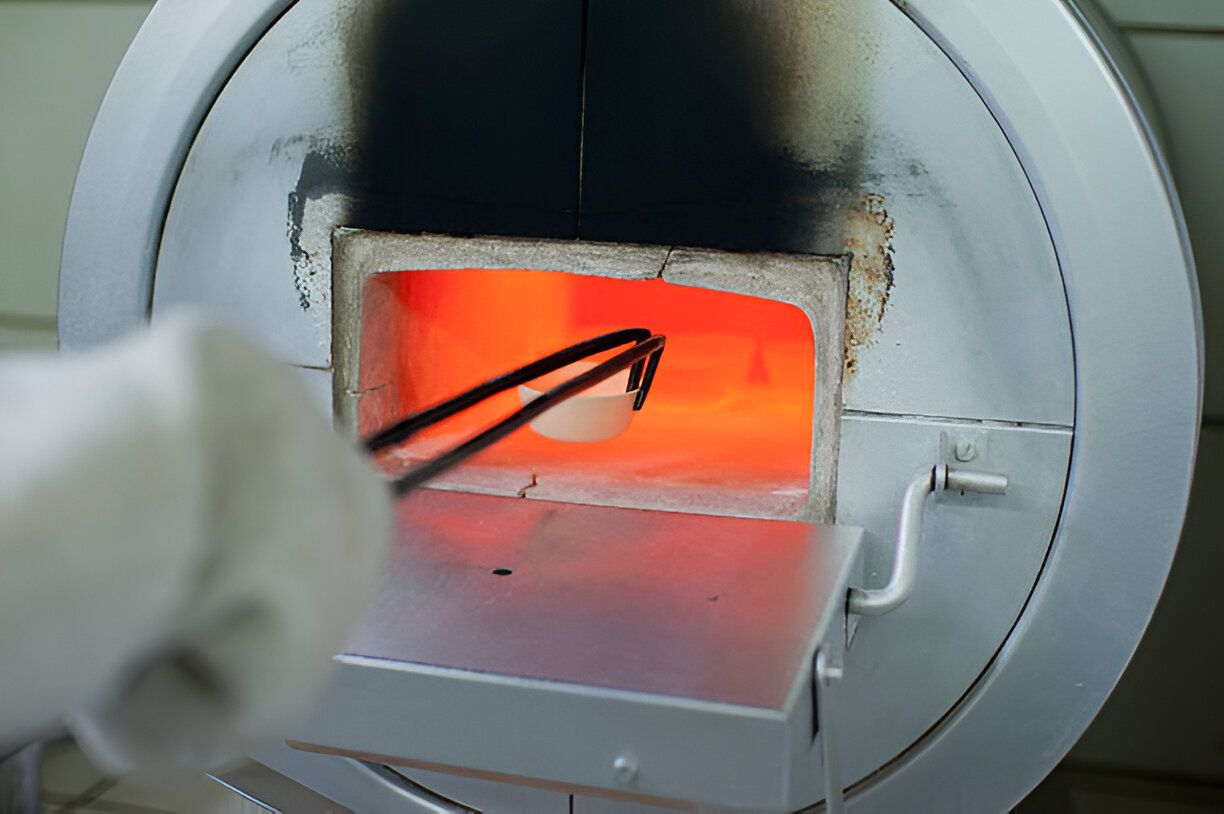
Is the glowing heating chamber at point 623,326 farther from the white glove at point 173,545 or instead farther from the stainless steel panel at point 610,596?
the white glove at point 173,545

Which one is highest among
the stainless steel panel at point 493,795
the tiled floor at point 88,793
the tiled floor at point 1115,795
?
the stainless steel panel at point 493,795

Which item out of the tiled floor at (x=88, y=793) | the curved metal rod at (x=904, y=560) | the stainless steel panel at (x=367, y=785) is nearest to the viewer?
the curved metal rod at (x=904, y=560)

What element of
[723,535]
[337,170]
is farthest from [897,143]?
[337,170]

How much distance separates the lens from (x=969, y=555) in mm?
1220

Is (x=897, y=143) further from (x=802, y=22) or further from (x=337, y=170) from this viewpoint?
(x=337, y=170)

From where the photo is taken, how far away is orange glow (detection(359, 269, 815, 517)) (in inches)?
54.9

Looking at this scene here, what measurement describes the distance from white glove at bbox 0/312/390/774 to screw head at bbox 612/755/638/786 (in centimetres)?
44

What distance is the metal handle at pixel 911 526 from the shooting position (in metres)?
1.14

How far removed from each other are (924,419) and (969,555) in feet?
0.46

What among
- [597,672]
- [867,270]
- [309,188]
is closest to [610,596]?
[597,672]

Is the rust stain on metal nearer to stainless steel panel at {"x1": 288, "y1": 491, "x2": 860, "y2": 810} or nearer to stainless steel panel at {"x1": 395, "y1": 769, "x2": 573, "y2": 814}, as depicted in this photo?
stainless steel panel at {"x1": 288, "y1": 491, "x2": 860, "y2": 810}

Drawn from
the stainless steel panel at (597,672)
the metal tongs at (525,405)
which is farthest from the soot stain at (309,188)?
the stainless steel panel at (597,672)

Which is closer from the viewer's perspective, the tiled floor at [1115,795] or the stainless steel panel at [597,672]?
the stainless steel panel at [597,672]

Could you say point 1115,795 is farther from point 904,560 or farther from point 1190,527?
point 904,560
